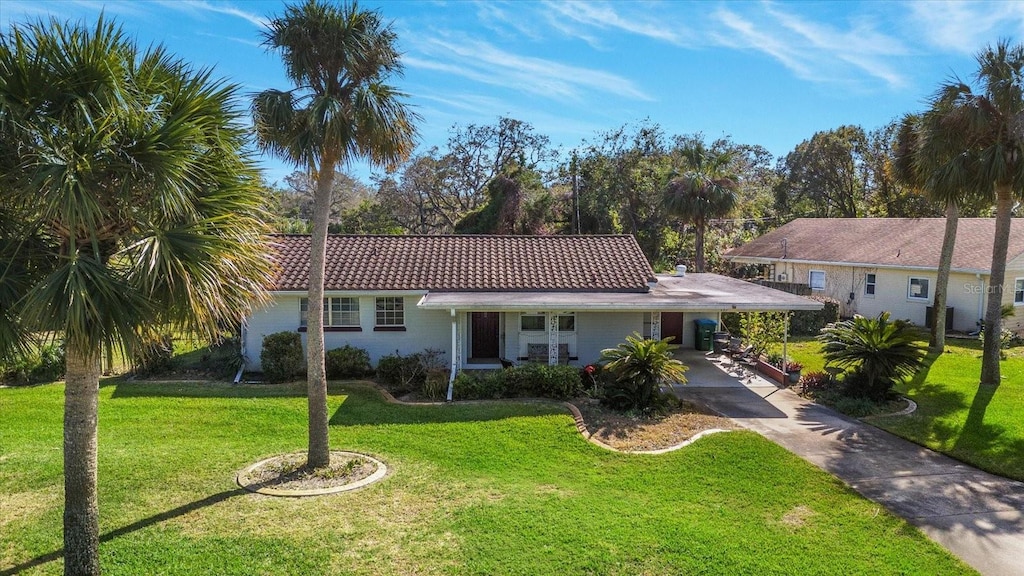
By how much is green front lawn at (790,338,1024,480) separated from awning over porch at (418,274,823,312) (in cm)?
318

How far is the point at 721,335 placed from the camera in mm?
20781

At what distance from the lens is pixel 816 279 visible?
29625 millimetres

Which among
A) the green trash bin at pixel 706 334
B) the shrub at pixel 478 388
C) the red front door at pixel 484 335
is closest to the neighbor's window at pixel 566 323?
the red front door at pixel 484 335

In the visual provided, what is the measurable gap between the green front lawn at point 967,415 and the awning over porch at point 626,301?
3.18 metres

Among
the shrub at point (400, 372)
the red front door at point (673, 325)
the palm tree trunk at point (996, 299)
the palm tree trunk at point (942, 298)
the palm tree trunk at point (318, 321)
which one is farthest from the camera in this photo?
the red front door at point (673, 325)

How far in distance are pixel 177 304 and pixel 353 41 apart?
498 centimetres

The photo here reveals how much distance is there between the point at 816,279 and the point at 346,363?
2309 centimetres

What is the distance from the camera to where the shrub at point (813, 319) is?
24797 millimetres

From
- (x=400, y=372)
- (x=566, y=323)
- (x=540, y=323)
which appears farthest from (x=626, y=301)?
(x=400, y=372)

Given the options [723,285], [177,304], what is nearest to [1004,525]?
[177,304]

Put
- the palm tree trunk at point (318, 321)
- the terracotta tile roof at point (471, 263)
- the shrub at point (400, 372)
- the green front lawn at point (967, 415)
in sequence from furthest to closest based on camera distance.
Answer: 1. the terracotta tile roof at point (471, 263)
2. the shrub at point (400, 372)
3. the green front lawn at point (967, 415)
4. the palm tree trunk at point (318, 321)

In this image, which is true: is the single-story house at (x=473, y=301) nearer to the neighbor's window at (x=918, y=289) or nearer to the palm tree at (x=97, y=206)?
the palm tree at (x=97, y=206)

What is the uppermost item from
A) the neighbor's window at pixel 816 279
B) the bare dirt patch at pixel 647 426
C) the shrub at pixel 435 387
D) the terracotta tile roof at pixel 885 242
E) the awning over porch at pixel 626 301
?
the terracotta tile roof at pixel 885 242

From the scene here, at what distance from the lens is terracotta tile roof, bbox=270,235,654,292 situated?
17828mm
